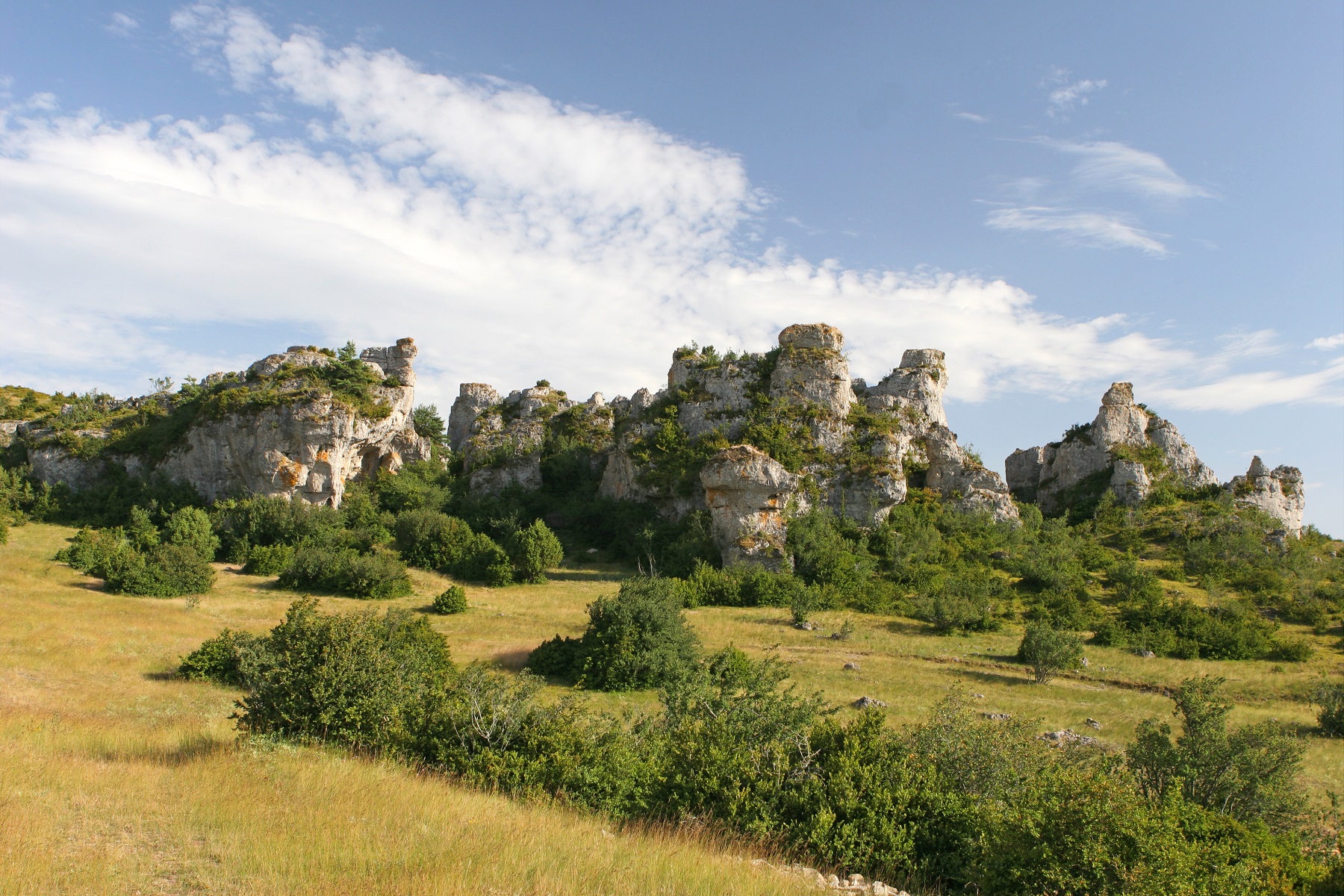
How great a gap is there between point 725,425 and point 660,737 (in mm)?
32002

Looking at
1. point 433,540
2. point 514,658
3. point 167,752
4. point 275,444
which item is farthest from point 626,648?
point 275,444

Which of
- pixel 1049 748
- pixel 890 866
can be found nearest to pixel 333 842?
pixel 890 866

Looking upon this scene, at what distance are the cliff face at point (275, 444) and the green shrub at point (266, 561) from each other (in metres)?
6.36

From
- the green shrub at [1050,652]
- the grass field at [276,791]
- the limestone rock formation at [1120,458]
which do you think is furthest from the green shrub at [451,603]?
the limestone rock formation at [1120,458]

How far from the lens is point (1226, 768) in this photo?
34.9 ft

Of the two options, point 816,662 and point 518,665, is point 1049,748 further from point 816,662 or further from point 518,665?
point 518,665

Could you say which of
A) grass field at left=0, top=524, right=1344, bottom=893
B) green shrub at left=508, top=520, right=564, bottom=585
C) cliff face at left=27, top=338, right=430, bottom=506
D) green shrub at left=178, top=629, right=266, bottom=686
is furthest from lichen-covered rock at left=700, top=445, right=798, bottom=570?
green shrub at left=178, top=629, right=266, bottom=686

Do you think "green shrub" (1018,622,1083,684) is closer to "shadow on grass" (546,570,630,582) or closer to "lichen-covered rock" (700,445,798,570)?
"lichen-covered rock" (700,445,798,570)

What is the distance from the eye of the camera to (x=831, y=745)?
8852 millimetres

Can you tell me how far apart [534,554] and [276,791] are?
27361 mm

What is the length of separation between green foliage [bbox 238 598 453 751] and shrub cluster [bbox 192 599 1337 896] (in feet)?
0.09

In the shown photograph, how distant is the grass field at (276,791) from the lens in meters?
5.47

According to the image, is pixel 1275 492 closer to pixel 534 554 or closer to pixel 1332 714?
pixel 1332 714

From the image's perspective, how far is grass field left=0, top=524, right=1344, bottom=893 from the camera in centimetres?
547
